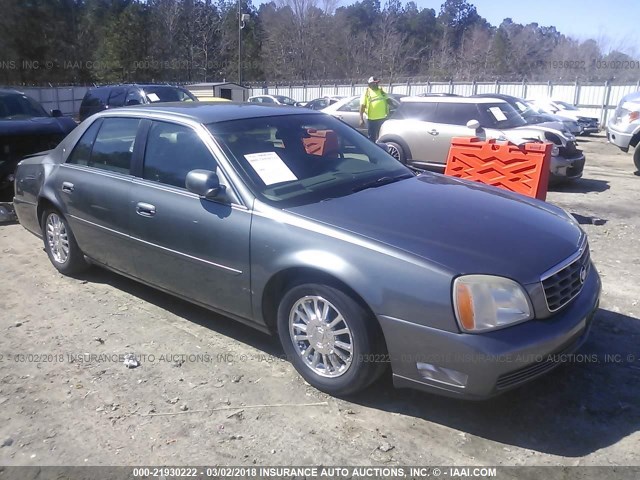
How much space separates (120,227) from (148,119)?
0.87 meters

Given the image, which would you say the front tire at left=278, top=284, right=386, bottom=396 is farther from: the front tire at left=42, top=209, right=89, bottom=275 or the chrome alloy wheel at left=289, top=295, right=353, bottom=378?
the front tire at left=42, top=209, right=89, bottom=275

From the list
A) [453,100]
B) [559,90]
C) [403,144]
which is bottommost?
[403,144]

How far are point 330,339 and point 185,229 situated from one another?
4.29 ft

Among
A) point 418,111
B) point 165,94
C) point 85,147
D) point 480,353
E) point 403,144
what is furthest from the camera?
point 165,94

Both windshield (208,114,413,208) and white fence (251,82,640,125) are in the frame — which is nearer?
windshield (208,114,413,208)

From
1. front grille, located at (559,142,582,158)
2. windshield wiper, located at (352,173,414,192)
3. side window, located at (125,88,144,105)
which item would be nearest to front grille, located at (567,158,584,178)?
front grille, located at (559,142,582,158)

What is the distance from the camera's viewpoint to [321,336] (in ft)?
10.6

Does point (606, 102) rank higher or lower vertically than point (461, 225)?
higher

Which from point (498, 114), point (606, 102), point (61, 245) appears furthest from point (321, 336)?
point (606, 102)

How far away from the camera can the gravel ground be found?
2.85 m

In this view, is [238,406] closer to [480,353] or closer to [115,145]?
[480,353]

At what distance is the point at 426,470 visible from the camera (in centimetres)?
271

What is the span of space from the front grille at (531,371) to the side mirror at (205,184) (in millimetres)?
2026

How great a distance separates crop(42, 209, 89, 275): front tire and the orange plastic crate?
15.9 ft
